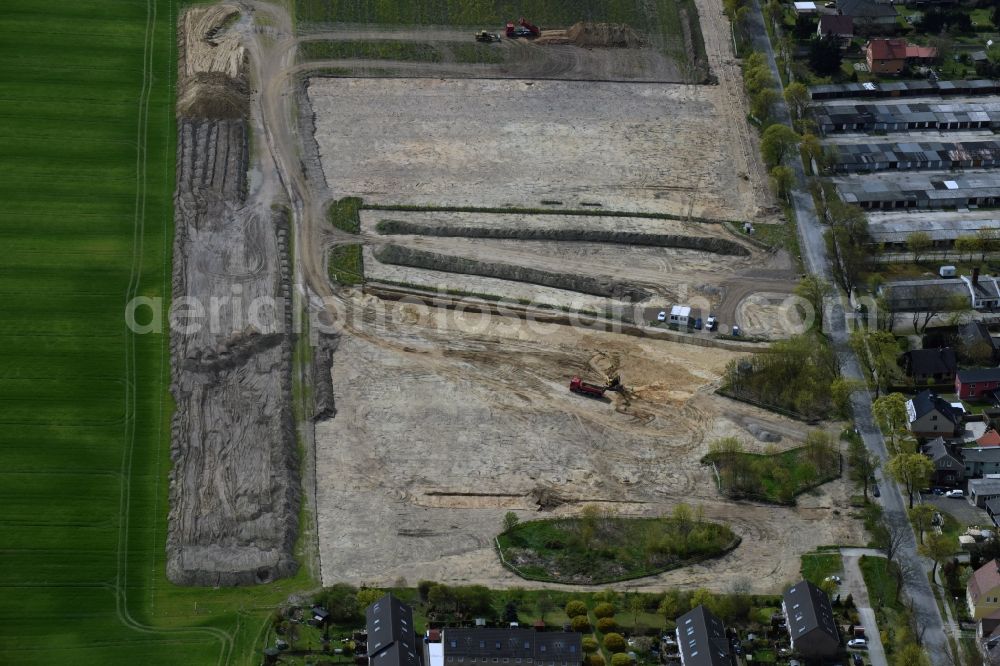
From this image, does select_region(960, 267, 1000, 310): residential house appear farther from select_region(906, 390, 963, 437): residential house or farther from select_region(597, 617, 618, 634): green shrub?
select_region(597, 617, 618, 634): green shrub

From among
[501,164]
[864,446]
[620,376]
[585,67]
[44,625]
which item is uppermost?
[585,67]

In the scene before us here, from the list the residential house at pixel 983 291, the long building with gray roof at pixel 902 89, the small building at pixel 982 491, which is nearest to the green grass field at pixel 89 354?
the small building at pixel 982 491

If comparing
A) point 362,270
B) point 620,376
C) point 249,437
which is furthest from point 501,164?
point 249,437

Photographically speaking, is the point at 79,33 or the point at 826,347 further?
the point at 79,33

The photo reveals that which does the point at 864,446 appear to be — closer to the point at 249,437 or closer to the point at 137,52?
the point at 249,437

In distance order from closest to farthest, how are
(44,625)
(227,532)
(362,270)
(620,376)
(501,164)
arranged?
(44,625)
(227,532)
(620,376)
(362,270)
(501,164)

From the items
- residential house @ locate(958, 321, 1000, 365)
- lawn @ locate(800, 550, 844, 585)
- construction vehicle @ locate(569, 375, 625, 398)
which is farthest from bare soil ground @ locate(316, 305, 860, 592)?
residential house @ locate(958, 321, 1000, 365)

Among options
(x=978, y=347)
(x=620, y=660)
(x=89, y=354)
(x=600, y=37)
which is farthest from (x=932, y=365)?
(x=89, y=354)
